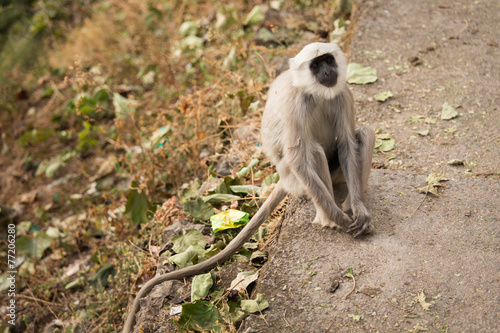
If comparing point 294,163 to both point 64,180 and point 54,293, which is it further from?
point 64,180

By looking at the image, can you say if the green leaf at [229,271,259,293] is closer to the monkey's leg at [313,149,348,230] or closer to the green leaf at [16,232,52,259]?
the monkey's leg at [313,149,348,230]

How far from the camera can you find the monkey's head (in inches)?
137

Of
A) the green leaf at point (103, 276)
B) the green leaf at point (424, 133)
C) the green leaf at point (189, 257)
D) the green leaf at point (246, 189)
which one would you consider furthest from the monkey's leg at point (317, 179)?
the green leaf at point (103, 276)

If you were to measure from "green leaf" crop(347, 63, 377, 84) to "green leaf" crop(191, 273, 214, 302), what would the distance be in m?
2.99

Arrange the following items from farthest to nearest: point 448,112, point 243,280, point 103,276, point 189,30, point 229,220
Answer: point 189,30 < point 103,276 < point 448,112 < point 229,220 < point 243,280

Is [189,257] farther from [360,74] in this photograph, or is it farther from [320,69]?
[360,74]

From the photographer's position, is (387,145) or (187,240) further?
(387,145)

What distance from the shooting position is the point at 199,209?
465 centimetres

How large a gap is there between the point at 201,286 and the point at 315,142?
151 cm

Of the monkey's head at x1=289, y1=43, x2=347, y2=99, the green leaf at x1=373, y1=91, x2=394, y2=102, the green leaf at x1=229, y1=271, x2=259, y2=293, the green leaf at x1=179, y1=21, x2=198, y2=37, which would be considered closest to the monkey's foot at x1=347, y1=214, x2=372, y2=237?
the green leaf at x1=229, y1=271, x2=259, y2=293

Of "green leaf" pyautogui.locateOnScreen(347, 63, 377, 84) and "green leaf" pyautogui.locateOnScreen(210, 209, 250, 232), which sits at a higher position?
"green leaf" pyautogui.locateOnScreen(347, 63, 377, 84)

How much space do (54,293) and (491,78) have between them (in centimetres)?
558

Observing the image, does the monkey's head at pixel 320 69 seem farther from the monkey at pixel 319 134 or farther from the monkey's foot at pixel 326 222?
the monkey's foot at pixel 326 222

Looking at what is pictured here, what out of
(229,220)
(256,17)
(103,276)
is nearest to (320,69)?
(229,220)
